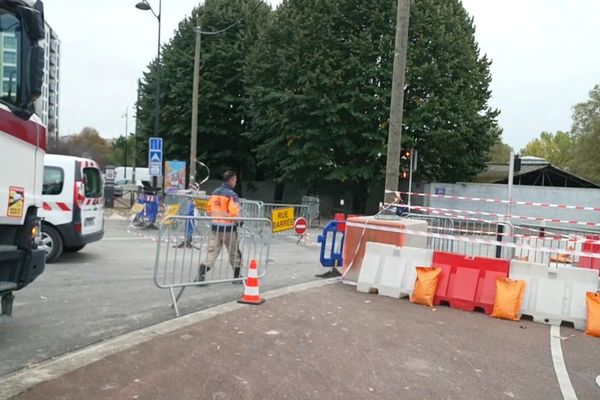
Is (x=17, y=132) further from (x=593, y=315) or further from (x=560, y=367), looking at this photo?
(x=593, y=315)

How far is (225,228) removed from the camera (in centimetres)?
807

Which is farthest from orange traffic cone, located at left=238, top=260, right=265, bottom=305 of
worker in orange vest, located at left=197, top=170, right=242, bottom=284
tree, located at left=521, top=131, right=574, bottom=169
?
tree, located at left=521, top=131, right=574, bottom=169

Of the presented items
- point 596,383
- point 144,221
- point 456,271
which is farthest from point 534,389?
point 144,221

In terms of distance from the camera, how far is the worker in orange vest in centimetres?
795

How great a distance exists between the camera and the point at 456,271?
25.7ft

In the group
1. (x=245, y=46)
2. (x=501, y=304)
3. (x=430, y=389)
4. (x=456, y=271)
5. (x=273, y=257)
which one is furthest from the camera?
(x=245, y=46)

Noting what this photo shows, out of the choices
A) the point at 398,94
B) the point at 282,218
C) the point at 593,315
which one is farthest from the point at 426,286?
the point at 282,218

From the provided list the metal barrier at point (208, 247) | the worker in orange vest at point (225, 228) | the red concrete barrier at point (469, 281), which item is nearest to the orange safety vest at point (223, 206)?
the worker in orange vest at point (225, 228)

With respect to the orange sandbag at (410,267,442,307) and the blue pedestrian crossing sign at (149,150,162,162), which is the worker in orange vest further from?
the blue pedestrian crossing sign at (149,150,162,162)

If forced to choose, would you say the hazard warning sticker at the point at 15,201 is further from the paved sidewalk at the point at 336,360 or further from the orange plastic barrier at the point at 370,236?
the orange plastic barrier at the point at 370,236

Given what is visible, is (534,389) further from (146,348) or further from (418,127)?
(418,127)

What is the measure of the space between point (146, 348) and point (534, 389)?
3491 mm

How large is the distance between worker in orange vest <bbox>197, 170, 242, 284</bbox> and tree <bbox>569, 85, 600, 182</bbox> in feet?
138

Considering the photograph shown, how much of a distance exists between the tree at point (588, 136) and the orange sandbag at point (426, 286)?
41.2 metres
